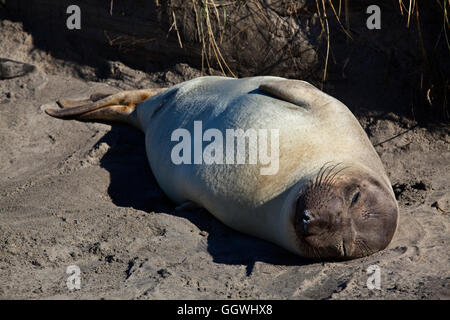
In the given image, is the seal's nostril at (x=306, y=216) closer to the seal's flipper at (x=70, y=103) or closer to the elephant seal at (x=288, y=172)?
the elephant seal at (x=288, y=172)

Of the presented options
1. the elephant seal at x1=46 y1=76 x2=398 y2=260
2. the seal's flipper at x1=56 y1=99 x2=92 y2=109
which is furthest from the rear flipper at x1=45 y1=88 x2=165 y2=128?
the elephant seal at x1=46 y1=76 x2=398 y2=260

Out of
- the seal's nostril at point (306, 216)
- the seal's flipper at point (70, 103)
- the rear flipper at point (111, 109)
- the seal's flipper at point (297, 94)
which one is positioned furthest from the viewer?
the seal's flipper at point (70, 103)

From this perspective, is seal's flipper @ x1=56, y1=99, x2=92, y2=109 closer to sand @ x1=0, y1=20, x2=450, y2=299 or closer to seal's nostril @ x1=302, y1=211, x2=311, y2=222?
sand @ x1=0, y1=20, x2=450, y2=299

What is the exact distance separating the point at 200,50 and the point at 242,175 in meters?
2.06

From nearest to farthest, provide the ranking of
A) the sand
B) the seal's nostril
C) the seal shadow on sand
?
the sand < the seal's nostril < the seal shadow on sand

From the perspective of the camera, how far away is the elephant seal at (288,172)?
12.2 feet

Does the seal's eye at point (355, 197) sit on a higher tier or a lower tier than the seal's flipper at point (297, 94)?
lower

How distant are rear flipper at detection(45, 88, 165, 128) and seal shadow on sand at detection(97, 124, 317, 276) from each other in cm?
10

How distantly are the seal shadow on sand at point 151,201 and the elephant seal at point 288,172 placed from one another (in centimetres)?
7

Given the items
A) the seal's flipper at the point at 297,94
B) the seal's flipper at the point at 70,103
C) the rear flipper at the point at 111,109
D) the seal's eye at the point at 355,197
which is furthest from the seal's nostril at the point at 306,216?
the seal's flipper at the point at 70,103

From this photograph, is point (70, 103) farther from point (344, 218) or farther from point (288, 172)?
point (344, 218)

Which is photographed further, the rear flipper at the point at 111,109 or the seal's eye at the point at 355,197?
the rear flipper at the point at 111,109

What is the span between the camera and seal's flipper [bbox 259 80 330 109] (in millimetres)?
4492

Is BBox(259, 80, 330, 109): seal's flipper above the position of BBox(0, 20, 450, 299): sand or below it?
above
